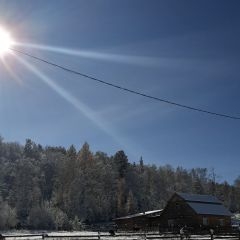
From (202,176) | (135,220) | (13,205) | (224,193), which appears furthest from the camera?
(202,176)

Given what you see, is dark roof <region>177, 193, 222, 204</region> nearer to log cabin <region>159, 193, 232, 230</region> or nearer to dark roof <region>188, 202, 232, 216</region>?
log cabin <region>159, 193, 232, 230</region>

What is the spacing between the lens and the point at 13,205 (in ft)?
397

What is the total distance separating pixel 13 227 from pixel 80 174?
24.9 metres

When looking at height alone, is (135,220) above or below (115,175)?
below

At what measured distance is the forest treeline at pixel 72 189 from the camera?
108062mm

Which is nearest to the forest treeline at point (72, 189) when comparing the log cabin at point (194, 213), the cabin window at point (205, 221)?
the log cabin at point (194, 213)

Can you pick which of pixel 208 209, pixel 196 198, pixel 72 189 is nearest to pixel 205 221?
pixel 208 209

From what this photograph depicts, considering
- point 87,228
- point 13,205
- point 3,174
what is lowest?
point 87,228

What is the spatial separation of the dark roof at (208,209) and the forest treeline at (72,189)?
30.1 metres

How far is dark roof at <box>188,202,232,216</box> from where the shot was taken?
82438mm

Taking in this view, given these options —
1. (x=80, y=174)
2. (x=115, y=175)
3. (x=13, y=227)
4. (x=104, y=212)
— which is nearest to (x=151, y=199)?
(x=115, y=175)

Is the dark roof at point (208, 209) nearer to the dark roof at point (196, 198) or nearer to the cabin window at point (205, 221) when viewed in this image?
the cabin window at point (205, 221)

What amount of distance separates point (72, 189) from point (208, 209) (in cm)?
4290

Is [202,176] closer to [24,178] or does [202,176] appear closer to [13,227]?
[24,178]
